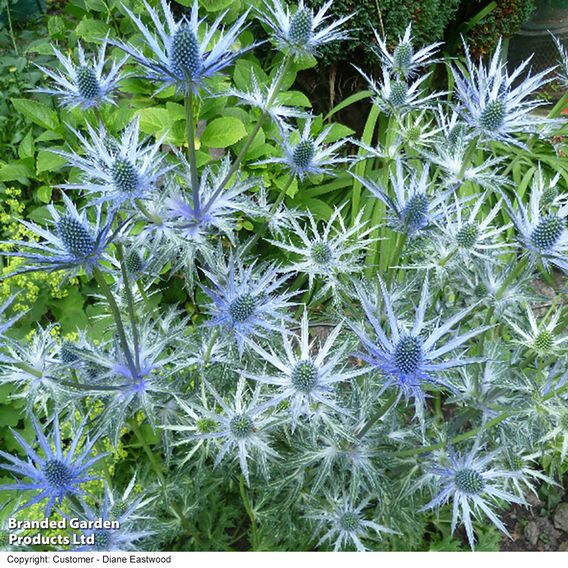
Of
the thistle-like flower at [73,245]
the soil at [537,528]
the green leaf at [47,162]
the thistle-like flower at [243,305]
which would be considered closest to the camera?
the thistle-like flower at [73,245]

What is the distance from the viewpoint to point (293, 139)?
2.34 meters

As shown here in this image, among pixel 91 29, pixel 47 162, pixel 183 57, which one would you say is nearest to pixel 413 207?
pixel 183 57

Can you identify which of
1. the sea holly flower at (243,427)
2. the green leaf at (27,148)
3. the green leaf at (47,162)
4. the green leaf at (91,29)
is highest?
the green leaf at (91,29)

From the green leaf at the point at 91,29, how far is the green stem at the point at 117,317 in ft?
5.82

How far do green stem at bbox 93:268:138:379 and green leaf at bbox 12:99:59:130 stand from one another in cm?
165

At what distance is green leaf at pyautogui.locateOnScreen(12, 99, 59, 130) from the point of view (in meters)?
2.55

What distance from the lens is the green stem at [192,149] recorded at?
1114 millimetres

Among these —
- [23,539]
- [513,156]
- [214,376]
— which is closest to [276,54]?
[513,156]

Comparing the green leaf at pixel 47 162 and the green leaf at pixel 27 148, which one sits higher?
the green leaf at pixel 27 148

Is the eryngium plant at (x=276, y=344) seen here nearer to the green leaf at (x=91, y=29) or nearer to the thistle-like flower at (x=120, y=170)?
the thistle-like flower at (x=120, y=170)

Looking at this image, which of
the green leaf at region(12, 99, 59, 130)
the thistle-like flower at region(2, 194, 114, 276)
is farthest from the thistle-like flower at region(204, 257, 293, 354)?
the green leaf at region(12, 99, 59, 130)

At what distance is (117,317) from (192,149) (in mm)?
351

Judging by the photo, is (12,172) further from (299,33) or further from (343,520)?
(343,520)

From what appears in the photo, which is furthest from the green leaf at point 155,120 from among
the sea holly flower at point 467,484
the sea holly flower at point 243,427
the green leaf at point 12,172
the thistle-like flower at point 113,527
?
the sea holly flower at point 467,484
